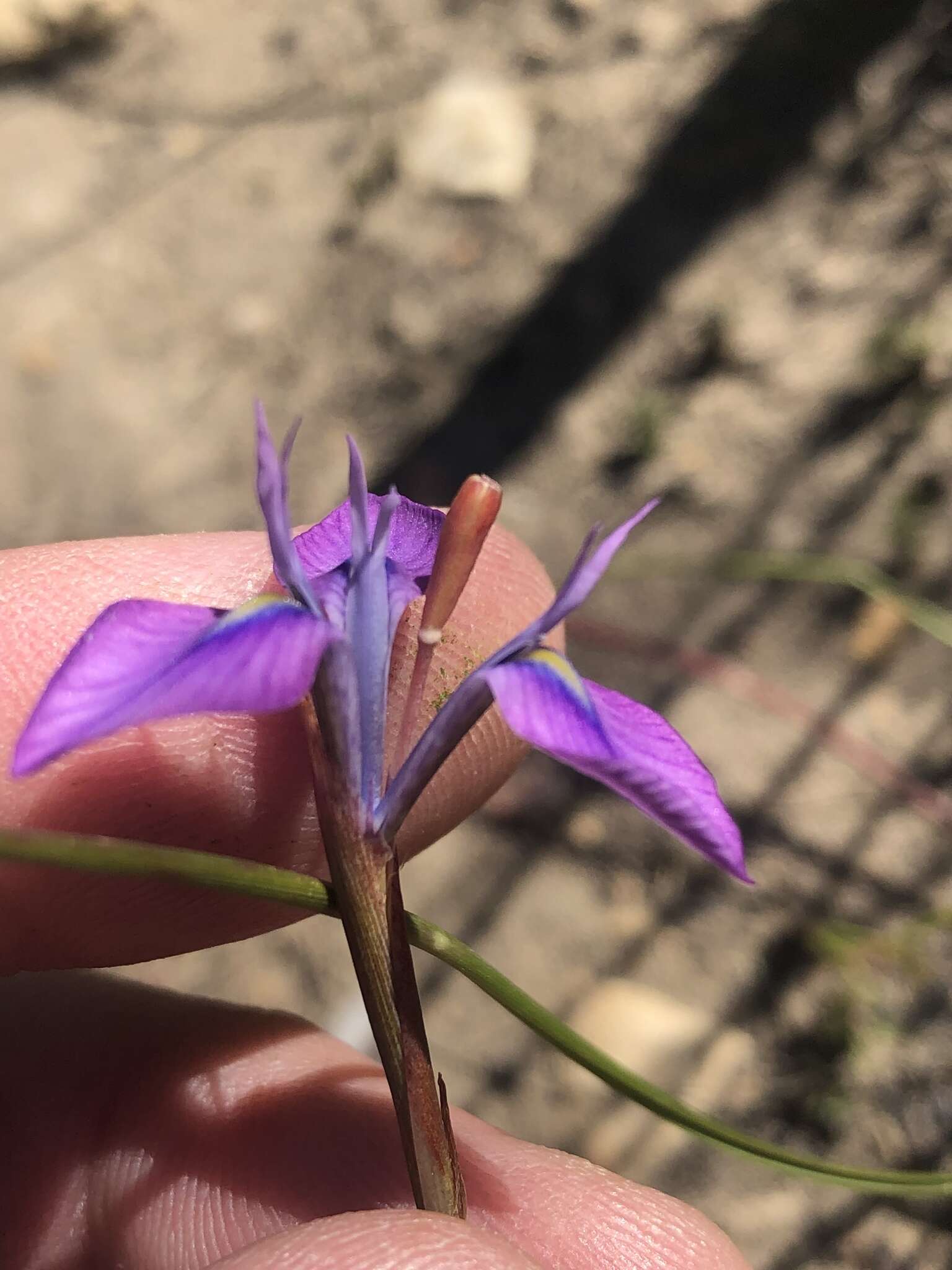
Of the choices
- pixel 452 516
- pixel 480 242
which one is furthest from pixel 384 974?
pixel 480 242

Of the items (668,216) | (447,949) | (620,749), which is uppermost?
(668,216)

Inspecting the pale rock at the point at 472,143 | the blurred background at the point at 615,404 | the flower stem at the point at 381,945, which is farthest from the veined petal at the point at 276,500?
the pale rock at the point at 472,143

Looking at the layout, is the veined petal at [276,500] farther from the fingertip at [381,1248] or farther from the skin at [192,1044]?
the fingertip at [381,1248]

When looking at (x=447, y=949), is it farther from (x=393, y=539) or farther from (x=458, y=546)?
(x=393, y=539)

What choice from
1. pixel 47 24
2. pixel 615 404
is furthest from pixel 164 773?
pixel 47 24

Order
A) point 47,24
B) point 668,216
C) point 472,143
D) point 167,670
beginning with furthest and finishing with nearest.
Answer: point 47,24 < point 472,143 < point 668,216 < point 167,670

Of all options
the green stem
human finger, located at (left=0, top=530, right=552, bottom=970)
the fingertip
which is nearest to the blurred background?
human finger, located at (left=0, top=530, right=552, bottom=970)

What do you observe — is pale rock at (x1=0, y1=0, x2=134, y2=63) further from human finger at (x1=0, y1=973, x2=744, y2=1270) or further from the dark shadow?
human finger at (x1=0, y1=973, x2=744, y2=1270)

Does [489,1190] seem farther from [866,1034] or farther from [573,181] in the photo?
[573,181]
